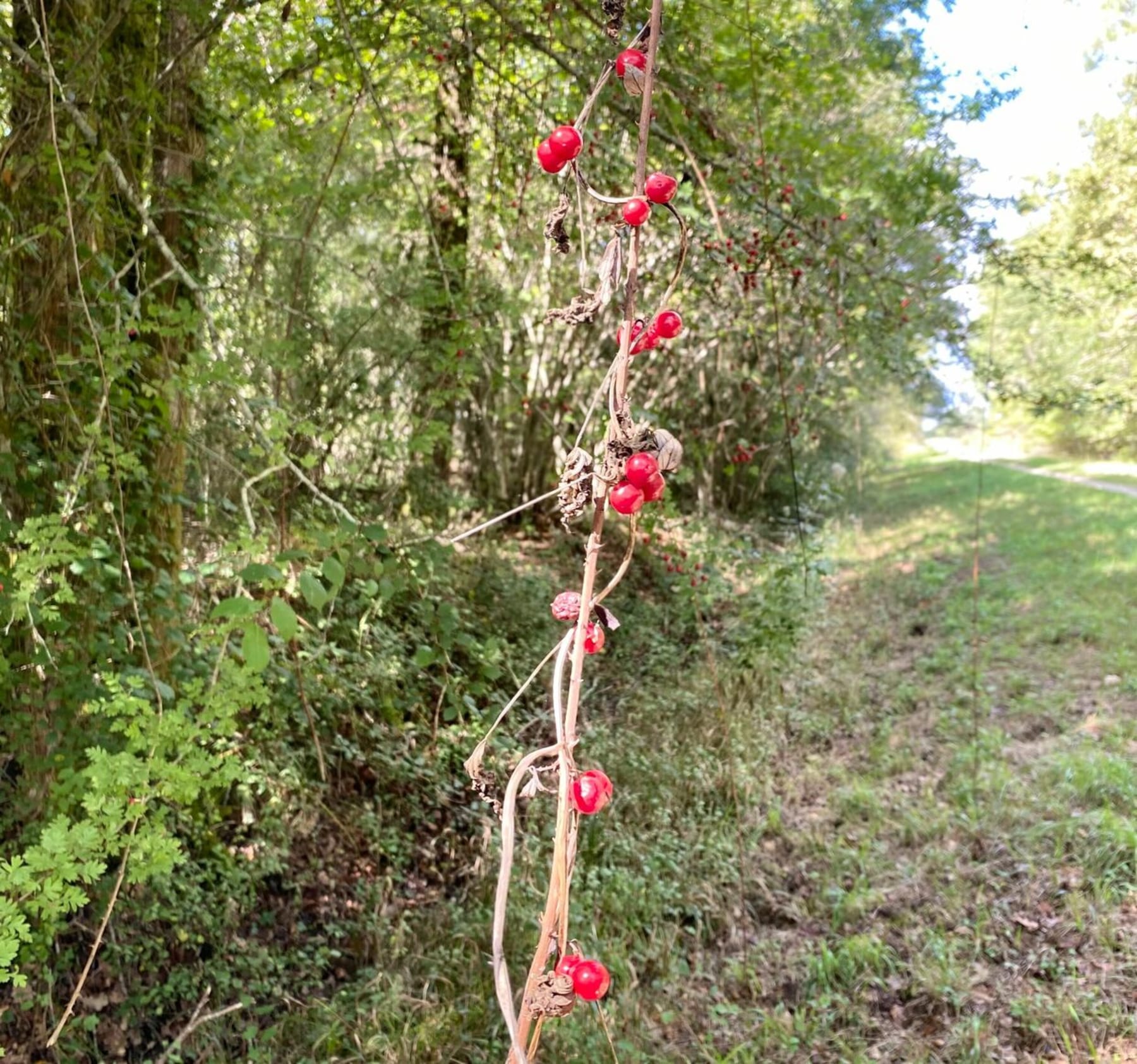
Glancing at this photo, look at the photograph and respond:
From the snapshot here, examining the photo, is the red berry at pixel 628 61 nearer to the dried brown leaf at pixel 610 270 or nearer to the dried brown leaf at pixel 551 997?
the dried brown leaf at pixel 610 270

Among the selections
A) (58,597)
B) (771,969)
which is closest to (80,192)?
(58,597)

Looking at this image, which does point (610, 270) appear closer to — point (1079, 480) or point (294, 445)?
point (294, 445)

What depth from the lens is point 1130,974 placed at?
8.43ft

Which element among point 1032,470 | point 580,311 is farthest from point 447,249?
point 1032,470

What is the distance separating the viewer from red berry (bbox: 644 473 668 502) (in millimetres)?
628

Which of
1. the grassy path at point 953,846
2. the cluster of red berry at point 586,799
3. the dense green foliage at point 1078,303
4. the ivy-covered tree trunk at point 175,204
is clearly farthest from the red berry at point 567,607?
the dense green foliage at point 1078,303

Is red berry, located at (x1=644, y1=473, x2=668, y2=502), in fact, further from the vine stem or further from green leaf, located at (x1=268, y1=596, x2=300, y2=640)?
green leaf, located at (x1=268, y1=596, x2=300, y2=640)

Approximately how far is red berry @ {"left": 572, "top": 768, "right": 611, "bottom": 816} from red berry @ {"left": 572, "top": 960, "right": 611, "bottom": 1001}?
117 mm

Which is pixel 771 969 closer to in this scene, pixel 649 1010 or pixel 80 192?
pixel 649 1010

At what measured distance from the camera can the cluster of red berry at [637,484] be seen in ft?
2.02

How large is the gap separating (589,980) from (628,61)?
710 millimetres

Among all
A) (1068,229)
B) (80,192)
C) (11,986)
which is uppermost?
(1068,229)

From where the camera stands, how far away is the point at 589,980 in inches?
24.9

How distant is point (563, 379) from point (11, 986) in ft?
18.0
